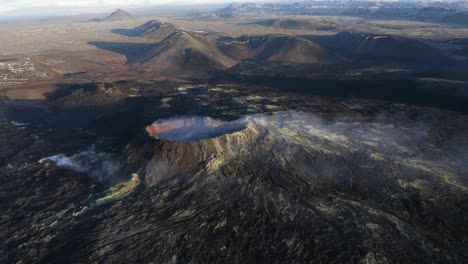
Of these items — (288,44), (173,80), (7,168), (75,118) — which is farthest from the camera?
(288,44)

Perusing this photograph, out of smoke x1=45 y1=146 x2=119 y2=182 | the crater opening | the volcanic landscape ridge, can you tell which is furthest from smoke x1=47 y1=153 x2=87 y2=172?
the crater opening

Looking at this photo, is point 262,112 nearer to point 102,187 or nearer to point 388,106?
point 388,106

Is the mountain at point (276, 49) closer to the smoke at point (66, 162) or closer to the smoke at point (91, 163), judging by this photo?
the smoke at point (91, 163)

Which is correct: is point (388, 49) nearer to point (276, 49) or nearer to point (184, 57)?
point (276, 49)

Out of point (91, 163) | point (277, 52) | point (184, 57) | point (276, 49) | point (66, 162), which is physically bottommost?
point (66, 162)

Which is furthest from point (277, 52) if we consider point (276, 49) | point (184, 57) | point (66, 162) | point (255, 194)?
point (255, 194)

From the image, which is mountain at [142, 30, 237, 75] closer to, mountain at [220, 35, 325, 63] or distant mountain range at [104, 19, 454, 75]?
distant mountain range at [104, 19, 454, 75]

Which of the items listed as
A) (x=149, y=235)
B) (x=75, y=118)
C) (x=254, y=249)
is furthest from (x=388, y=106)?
(x=75, y=118)
